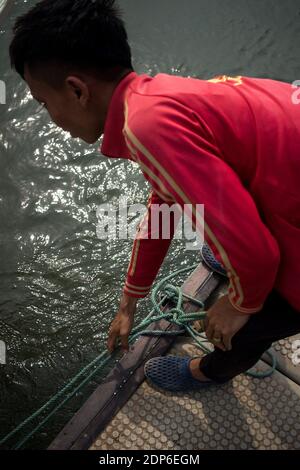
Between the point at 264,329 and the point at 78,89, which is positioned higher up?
the point at 78,89

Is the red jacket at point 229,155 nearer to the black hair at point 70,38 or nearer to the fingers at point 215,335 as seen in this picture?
the black hair at point 70,38

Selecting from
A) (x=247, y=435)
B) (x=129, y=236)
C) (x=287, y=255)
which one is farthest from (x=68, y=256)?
(x=287, y=255)

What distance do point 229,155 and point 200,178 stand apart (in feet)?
0.50

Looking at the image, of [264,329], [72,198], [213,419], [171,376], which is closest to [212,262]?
[171,376]

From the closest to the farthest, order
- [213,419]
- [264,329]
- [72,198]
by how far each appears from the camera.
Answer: [264,329]
[213,419]
[72,198]

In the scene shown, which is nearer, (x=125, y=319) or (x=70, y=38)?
(x=70, y=38)

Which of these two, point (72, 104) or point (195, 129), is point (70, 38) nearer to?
point (72, 104)

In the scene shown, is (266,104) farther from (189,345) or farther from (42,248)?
(42,248)

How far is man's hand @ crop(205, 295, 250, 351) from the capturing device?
5.07 feet

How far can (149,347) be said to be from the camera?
2.46m

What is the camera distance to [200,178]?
3.83 feet

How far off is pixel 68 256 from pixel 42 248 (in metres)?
0.27

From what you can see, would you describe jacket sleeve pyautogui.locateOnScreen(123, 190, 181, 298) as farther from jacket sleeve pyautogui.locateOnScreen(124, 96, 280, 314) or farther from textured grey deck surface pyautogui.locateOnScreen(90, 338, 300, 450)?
textured grey deck surface pyautogui.locateOnScreen(90, 338, 300, 450)

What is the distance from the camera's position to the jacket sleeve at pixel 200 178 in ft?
3.79
